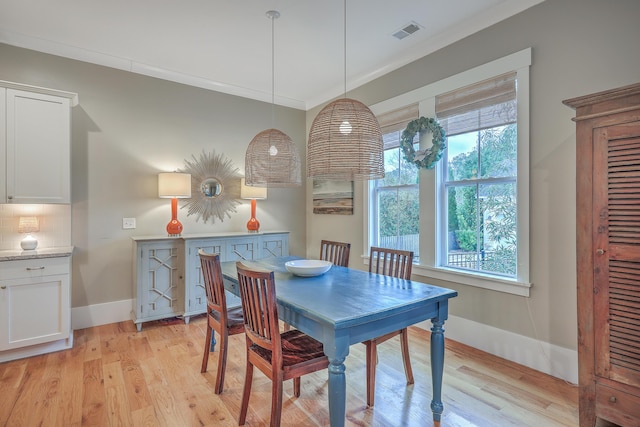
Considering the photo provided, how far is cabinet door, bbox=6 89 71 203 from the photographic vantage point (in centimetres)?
289

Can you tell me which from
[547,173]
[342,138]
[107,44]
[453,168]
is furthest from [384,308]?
[107,44]

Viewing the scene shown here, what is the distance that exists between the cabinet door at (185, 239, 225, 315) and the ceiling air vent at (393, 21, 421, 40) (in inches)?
115

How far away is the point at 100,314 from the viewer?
3607mm

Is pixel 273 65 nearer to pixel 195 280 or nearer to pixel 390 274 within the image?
pixel 195 280

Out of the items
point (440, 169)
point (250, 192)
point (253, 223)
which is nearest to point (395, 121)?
point (440, 169)

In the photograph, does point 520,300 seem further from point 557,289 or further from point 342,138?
point 342,138

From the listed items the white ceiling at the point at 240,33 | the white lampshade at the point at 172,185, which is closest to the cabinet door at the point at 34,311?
the white lampshade at the point at 172,185

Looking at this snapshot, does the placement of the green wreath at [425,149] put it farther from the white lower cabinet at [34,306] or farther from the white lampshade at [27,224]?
the white lampshade at [27,224]

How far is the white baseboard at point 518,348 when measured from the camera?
238cm

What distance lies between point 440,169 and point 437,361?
6.52ft

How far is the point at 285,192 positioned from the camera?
16.4 feet

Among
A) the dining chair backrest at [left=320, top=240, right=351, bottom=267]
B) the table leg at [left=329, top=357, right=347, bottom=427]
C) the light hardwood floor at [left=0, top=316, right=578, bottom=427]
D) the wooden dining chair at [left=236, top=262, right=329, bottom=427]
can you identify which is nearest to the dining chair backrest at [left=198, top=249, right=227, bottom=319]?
the wooden dining chair at [left=236, top=262, right=329, bottom=427]

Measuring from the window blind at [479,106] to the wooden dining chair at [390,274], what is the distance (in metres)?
1.40

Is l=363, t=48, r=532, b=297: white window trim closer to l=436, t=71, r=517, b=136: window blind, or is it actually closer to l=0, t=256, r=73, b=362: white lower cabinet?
l=436, t=71, r=517, b=136: window blind
